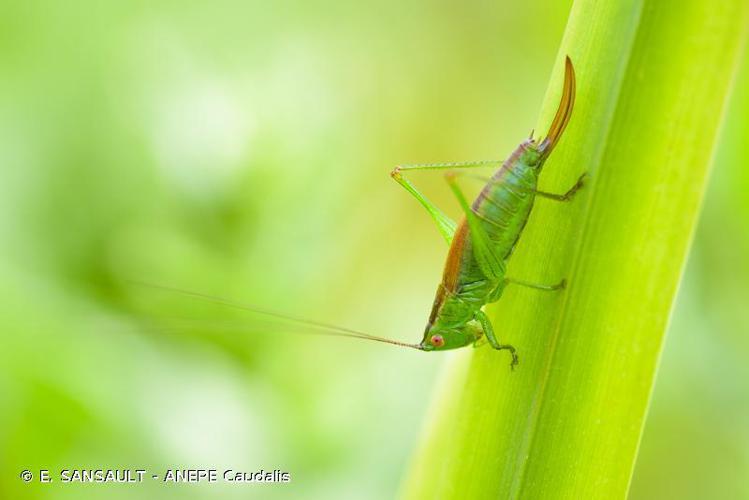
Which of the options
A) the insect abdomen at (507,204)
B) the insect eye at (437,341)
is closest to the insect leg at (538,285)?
the insect abdomen at (507,204)

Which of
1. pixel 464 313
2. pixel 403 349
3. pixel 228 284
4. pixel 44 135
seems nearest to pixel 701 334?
pixel 464 313

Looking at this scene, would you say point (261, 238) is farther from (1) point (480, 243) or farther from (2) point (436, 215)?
(1) point (480, 243)

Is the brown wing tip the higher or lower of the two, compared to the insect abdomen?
higher

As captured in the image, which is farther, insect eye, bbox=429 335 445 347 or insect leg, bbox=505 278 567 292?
insect eye, bbox=429 335 445 347

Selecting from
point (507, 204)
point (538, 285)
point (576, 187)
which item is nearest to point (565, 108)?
point (576, 187)

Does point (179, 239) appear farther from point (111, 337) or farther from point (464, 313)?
point (464, 313)

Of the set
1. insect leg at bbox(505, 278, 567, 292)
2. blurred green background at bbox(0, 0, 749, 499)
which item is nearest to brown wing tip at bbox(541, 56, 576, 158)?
insect leg at bbox(505, 278, 567, 292)

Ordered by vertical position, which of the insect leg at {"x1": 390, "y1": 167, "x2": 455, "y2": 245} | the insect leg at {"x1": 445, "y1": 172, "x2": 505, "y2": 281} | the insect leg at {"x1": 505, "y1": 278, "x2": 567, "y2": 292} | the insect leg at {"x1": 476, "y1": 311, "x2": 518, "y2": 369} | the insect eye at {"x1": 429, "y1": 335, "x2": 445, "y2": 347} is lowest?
the insect eye at {"x1": 429, "y1": 335, "x2": 445, "y2": 347}

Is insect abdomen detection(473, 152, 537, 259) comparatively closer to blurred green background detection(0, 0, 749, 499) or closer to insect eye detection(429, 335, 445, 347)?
insect eye detection(429, 335, 445, 347)
